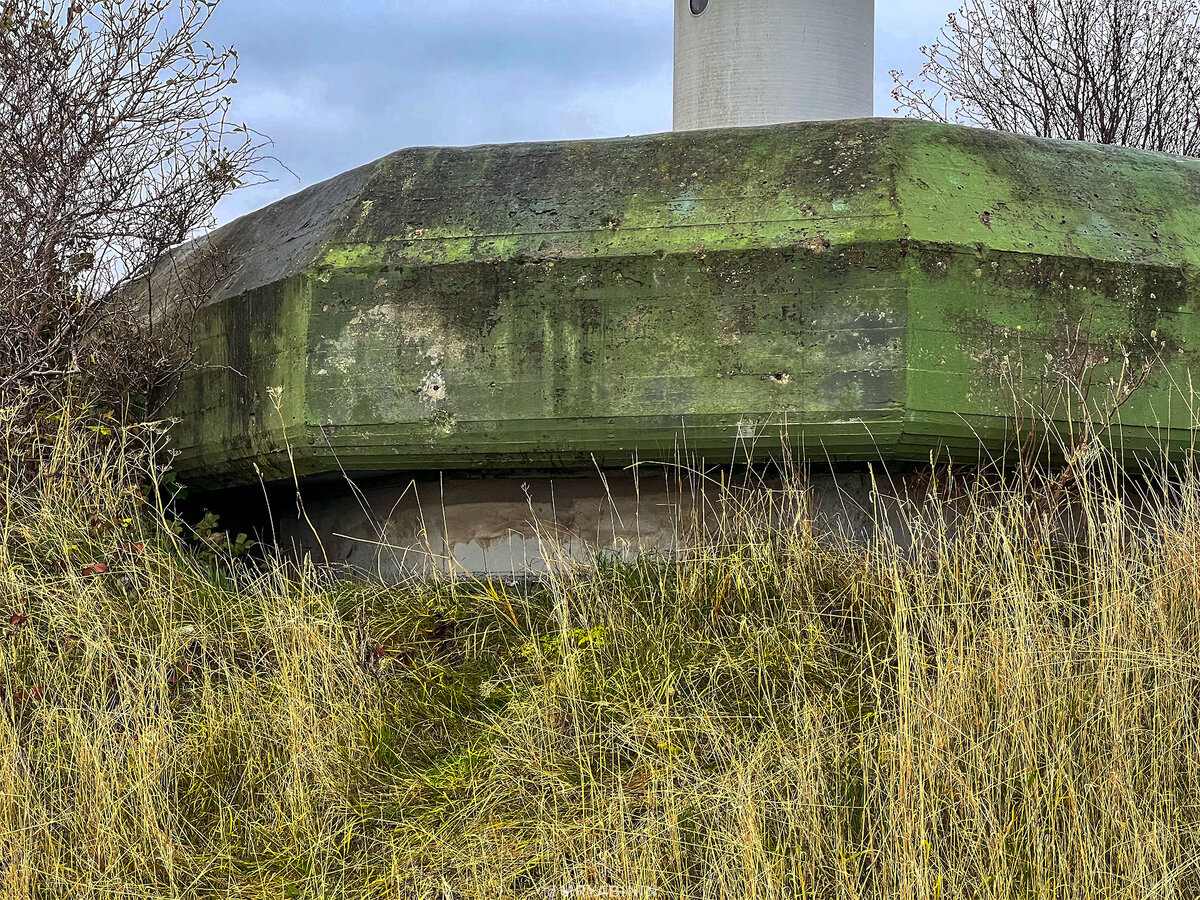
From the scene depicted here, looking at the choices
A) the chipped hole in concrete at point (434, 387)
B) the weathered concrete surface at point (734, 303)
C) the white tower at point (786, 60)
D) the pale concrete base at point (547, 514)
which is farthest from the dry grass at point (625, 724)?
the white tower at point (786, 60)

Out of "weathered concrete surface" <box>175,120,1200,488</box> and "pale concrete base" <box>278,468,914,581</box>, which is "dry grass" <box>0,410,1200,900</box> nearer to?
"pale concrete base" <box>278,468,914,581</box>

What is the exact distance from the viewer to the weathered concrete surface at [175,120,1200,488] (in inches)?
161

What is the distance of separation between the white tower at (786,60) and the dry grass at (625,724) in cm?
217

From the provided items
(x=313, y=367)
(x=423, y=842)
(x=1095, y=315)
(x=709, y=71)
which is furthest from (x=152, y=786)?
(x=709, y=71)

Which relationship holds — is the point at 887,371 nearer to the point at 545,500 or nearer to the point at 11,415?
the point at 545,500

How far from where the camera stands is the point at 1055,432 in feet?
13.5

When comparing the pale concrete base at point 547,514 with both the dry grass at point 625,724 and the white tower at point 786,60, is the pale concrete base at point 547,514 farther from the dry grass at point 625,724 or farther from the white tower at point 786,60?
the white tower at point 786,60

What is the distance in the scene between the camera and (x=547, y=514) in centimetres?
459

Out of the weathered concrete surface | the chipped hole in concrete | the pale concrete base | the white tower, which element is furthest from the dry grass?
the white tower

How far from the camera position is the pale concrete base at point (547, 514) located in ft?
14.3

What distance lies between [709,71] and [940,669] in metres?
3.48

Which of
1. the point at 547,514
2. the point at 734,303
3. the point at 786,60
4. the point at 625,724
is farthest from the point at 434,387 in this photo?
the point at 786,60

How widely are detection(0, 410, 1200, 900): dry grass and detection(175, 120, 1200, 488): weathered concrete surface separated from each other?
0.37 metres

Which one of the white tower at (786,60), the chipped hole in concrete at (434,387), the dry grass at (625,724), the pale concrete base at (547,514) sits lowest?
the dry grass at (625,724)
